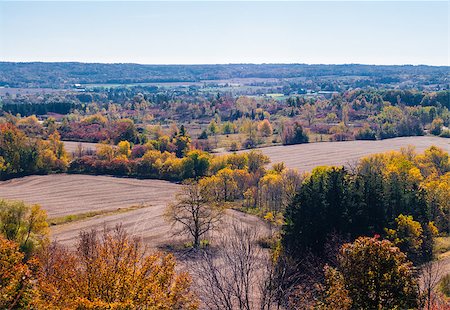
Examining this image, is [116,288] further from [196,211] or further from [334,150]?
[334,150]

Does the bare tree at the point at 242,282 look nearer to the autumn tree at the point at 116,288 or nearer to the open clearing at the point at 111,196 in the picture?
the autumn tree at the point at 116,288

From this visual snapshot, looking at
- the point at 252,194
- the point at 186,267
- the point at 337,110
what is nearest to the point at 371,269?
the point at 186,267

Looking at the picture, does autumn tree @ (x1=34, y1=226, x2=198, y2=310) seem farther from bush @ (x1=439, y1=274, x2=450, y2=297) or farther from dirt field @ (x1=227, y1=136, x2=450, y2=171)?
dirt field @ (x1=227, y1=136, x2=450, y2=171)

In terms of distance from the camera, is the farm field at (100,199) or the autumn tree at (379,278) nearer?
the autumn tree at (379,278)

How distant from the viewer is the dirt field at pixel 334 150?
8375cm

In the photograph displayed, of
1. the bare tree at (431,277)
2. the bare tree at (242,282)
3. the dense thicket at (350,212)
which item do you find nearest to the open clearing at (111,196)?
the dense thicket at (350,212)

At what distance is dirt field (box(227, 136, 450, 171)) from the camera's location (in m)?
83.8

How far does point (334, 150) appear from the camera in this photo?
311 feet

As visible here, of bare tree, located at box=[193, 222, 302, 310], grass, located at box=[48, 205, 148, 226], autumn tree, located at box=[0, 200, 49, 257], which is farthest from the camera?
grass, located at box=[48, 205, 148, 226]

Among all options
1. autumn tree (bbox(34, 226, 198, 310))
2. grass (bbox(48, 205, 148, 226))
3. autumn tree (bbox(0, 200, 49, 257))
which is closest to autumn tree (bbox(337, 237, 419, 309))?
autumn tree (bbox(34, 226, 198, 310))

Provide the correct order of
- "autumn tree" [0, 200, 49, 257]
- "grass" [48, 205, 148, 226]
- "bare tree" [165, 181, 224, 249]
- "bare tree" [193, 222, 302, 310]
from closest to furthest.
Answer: "bare tree" [193, 222, 302, 310] → "autumn tree" [0, 200, 49, 257] → "bare tree" [165, 181, 224, 249] → "grass" [48, 205, 148, 226]

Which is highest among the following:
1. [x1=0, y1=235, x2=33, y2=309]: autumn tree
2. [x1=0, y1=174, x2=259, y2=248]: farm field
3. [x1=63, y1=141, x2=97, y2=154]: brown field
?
[x1=0, y1=235, x2=33, y2=309]: autumn tree

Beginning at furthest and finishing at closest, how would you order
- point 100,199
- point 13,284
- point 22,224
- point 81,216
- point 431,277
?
point 100,199 → point 81,216 → point 22,224 → point 431,277 → point 13,284

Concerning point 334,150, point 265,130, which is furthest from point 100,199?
point 265,130
